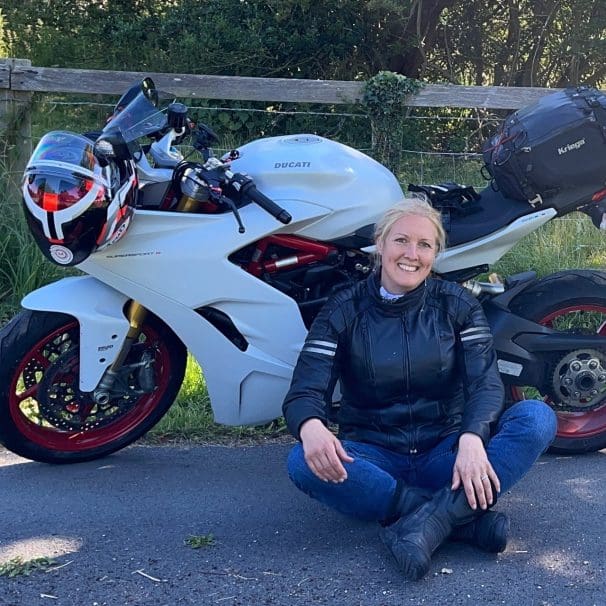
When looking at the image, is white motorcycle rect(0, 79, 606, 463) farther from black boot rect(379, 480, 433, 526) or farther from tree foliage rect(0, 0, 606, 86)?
tree foliage rect(0, 0, 606, 86)

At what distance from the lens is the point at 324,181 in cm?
324

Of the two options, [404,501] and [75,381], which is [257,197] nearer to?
[75,381]

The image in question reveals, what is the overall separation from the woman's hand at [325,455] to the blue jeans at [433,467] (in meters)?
0.05

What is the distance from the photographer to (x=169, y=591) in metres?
2.54

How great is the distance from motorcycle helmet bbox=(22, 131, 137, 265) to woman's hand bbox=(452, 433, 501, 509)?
1.48 m

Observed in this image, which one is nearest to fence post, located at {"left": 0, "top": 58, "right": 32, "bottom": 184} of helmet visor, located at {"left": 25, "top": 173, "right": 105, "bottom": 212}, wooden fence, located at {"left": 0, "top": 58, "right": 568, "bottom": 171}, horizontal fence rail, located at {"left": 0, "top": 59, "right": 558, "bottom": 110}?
wooden fence, located at {"left": 0, "top": 58, "right": 568, "bottom": 171}

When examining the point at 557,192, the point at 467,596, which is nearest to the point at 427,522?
the point at 467,596

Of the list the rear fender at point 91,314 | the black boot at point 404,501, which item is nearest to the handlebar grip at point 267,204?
the rear fender at point 91,314

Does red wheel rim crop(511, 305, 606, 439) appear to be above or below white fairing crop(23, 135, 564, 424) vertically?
below

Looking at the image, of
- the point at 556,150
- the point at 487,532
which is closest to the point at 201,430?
the point at 487,532

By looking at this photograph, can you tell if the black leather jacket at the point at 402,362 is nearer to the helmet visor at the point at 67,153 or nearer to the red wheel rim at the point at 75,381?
the red wheel rim at the point at 75,381

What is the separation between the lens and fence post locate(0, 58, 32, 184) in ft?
18.7

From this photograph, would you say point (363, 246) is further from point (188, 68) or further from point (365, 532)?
point (188, 68)

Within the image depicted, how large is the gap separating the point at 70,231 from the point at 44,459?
1056 mm
